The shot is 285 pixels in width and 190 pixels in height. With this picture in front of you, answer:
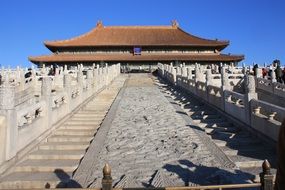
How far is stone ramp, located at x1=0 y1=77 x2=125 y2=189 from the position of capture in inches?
245

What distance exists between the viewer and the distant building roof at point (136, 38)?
146 feet

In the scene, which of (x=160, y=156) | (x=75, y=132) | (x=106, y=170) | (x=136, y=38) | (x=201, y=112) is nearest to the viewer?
(x=106, y=170)

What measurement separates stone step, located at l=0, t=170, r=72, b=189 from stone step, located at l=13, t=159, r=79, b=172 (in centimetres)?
13

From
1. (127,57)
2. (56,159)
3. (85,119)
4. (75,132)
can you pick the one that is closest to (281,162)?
(56,159)

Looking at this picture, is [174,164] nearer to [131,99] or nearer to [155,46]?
[131,99]

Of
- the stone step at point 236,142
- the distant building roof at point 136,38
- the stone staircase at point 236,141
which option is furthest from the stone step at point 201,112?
the distant building roof at point 136,38

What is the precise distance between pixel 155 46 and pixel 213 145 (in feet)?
122

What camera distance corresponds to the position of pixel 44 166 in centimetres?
704

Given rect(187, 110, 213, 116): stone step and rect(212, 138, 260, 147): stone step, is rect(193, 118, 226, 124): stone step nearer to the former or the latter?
rect(187, 110, 213, 116): stone step

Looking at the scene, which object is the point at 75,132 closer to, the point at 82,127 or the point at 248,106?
the point at 82,127

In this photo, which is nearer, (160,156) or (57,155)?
(160,156)

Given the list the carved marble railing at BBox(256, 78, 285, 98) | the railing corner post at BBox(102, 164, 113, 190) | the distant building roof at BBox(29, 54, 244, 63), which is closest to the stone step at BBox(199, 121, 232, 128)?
the carved marble railing at BBox(256, 78, 285, 98)

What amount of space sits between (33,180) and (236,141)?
471 cm

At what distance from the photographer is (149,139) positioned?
890cm
